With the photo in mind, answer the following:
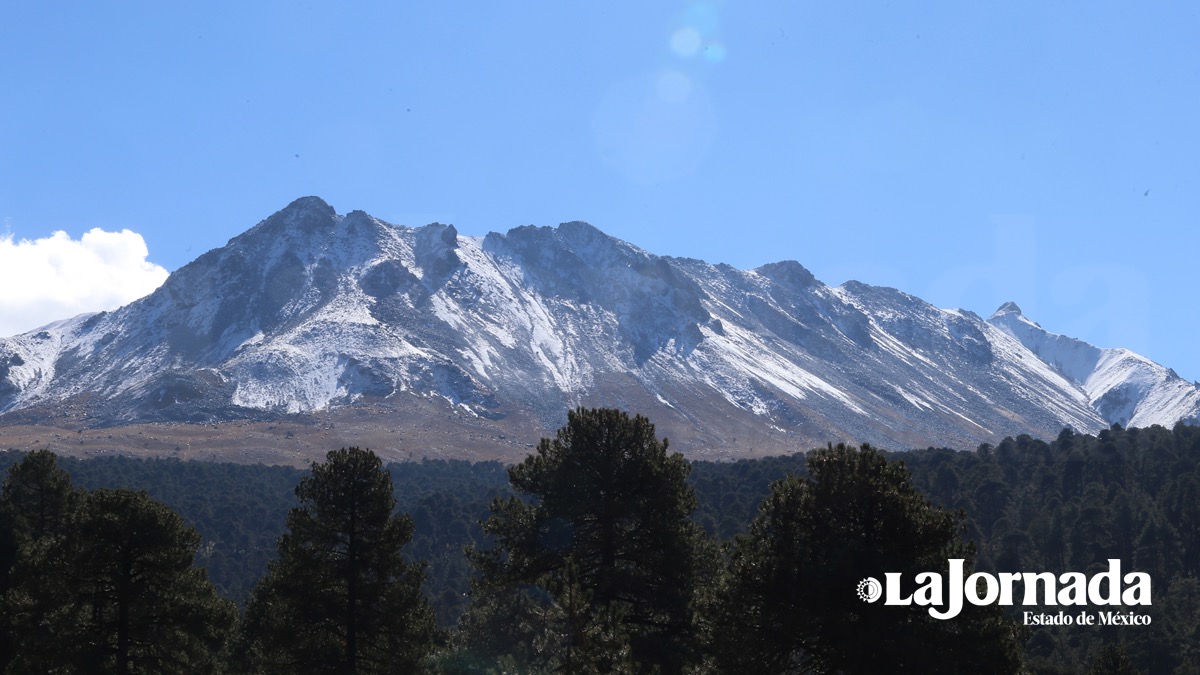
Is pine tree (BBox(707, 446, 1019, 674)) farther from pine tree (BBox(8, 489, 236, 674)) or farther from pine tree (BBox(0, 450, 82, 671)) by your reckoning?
pine tree (BBox(0, 450, 82, 671))

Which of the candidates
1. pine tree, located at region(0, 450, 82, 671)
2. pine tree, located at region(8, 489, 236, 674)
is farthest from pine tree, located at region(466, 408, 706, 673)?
pine tree, located at region(0, 450, 82, 671)

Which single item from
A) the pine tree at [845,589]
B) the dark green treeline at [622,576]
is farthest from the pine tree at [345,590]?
the pine tree at [845,589]

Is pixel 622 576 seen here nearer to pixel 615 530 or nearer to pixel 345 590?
pixel 615 530

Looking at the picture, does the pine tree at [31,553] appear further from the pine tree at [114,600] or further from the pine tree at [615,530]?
the pine tree at [615,530]

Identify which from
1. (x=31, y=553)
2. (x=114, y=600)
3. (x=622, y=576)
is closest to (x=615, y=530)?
(x=622, y=576)

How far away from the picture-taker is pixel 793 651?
929 inches

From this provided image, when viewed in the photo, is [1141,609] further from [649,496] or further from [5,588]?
[5,588]

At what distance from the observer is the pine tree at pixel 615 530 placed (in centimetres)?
3038

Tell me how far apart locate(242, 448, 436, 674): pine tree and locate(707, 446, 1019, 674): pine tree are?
12471mm

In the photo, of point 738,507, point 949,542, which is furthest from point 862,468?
point 738,507

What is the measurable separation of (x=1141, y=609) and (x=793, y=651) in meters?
68.7

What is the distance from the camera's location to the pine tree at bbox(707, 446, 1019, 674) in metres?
22.4

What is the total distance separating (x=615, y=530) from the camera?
31.8m

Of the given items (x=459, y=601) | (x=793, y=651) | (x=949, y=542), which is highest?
(x=949, y=542)
